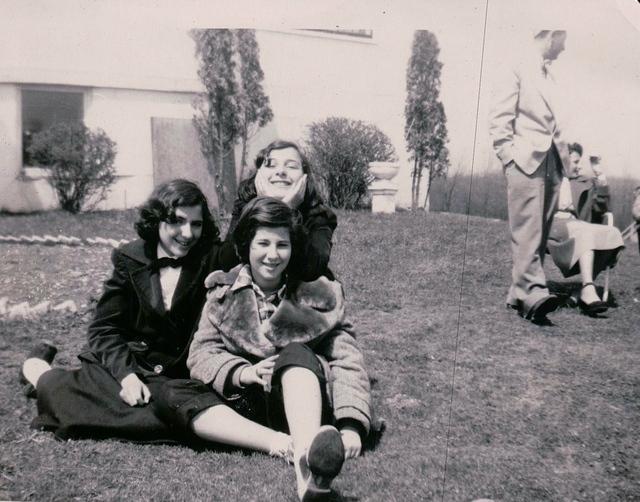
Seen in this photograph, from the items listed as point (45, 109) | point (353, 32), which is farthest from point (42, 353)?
point (353, 32)

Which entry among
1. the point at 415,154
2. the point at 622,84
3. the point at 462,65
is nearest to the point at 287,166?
the point at 415,154

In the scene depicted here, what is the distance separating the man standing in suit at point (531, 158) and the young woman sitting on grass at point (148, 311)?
104cm

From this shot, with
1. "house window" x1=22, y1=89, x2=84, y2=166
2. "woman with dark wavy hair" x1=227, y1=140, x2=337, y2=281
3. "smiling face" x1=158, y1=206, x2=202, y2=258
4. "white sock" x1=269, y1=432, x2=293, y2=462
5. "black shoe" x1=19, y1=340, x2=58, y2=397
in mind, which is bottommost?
"white sock" x1=269, y1=432, x2=293, y2=462

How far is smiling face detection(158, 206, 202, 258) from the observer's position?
2137mm

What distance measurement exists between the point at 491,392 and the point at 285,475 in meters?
0.77

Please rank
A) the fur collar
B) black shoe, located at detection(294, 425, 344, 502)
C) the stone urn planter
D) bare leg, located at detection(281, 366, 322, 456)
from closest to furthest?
black shoe, located at detection(294, 425, 344, 502)
bare leg, located at detection(281, 366, 322, 456)
the fur collar
the stone urn planter

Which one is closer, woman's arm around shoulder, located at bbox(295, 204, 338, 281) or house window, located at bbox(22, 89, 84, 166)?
woman's arm around shoulder, located at bbox(295, 204, 338, 281)

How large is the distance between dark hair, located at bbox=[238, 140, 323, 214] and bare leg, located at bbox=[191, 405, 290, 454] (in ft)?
2.58

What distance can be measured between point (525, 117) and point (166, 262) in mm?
1355

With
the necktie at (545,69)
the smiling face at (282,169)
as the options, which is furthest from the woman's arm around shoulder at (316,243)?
the necktie at (545,69)

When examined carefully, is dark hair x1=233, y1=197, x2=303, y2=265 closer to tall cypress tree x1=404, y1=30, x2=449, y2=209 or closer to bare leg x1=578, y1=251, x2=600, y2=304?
tall cypress tree x1=404, y1=30, x2=449, y2=209

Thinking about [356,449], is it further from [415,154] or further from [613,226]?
[613,226]

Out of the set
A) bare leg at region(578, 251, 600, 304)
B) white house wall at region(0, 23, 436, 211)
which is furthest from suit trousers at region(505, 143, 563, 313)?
white house wall at region(0, 23, 436, 211)

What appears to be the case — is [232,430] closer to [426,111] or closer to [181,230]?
[181,230]
